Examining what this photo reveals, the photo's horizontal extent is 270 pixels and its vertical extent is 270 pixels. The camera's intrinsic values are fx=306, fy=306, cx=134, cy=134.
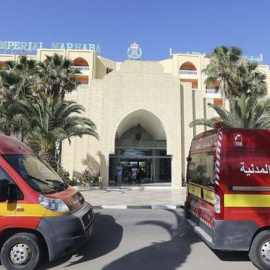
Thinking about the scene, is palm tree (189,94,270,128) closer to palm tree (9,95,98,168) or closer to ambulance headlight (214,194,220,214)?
palm tree (9,95,98,168)

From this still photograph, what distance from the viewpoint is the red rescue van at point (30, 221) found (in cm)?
492

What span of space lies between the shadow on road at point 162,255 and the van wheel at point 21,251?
118 centimetres

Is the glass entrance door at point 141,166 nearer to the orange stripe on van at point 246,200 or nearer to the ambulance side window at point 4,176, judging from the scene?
the ambulance side window at point 4,176

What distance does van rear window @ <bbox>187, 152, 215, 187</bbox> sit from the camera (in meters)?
5.85

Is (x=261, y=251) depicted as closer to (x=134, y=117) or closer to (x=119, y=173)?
(x=119, y=173)

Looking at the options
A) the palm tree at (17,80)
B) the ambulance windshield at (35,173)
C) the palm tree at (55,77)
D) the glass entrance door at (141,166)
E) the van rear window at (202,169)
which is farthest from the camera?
the glass entrance door at (141,166)

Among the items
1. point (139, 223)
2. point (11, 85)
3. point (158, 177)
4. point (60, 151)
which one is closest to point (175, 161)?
point (158, 177)

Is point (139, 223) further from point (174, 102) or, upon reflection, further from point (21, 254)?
point (174, 102)

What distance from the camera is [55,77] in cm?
2458

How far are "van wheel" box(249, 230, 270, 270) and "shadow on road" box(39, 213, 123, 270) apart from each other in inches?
108

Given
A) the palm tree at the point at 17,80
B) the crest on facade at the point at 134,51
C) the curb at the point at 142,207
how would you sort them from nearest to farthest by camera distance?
the curb at the point at 142,207 < the palm tree at the point at 17,80 < the crest on facade at the point at 134,51

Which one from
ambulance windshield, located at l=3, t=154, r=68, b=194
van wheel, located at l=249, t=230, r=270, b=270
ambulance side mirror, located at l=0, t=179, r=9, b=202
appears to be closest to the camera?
ambulance side mirror, located at l=0, t=179, r=9, b=202

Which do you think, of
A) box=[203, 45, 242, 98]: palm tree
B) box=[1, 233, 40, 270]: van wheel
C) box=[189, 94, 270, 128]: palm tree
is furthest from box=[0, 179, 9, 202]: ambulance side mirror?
box=[203, 45, 242, 98]: palm tree

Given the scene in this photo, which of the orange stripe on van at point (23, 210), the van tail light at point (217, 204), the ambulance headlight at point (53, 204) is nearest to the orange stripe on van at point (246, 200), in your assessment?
the van tail light at point (217, 204)
